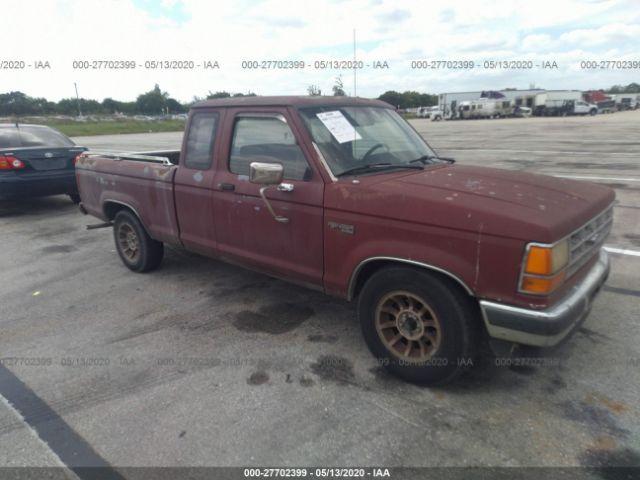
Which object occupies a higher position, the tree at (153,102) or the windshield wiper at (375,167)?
the tree at (153,102)

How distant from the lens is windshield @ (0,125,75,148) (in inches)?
323

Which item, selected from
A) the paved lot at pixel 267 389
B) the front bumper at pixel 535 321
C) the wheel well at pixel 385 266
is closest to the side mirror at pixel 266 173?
the wheel well at pixel 385 266

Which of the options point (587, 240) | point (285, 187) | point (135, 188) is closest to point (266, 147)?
point (285, 187)

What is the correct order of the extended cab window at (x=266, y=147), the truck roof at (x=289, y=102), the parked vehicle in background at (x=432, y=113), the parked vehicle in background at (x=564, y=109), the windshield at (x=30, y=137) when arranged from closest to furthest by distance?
the extended cab window at (x=266, y=147) < the truck roof at (x=289, y=102) < the windshield at (x=30, y=137) < the parked vehicle in background at (x=564, y=109) < the parked vehicle in background at (x=432, y=113)

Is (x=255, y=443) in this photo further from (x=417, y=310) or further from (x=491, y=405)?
(x=491, y=405)

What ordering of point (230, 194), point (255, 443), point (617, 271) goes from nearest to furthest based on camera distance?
point (255, 443)
point (230, 194)
point (617, 271)

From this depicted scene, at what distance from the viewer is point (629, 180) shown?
943 centimetres

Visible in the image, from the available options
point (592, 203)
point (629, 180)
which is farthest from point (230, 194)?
point (629, 180)

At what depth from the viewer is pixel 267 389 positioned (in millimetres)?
3090

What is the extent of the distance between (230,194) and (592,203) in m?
2.64

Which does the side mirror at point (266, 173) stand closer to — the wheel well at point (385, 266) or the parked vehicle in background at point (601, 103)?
the wheel well at point (385, 266)

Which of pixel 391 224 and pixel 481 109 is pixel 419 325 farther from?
pixel 481 109

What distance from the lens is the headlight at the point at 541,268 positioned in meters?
2.42

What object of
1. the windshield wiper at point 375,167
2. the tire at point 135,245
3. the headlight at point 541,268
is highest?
the windshield wiper at point 375,167
